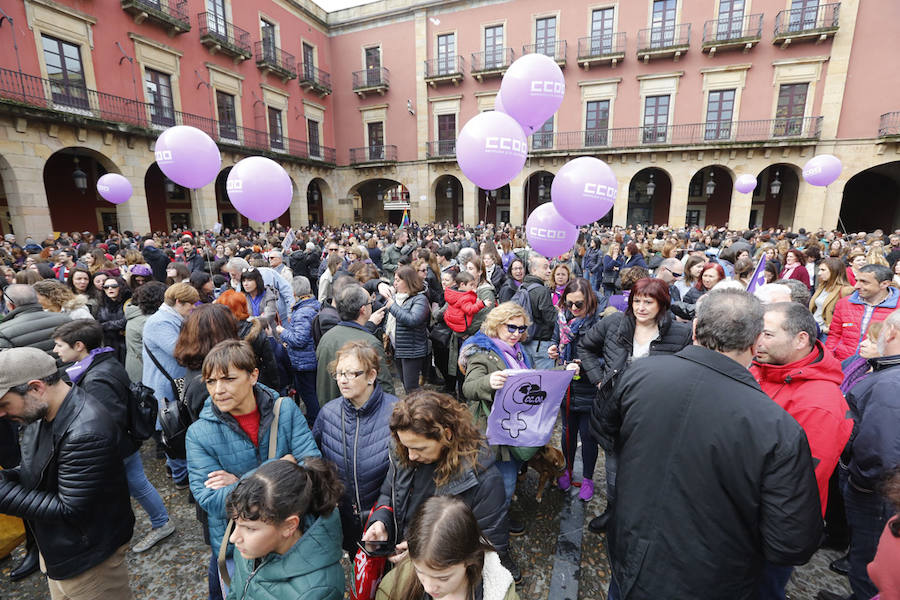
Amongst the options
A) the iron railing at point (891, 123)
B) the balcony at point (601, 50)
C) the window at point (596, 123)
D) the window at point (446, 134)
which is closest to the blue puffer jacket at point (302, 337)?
the window at point (596, 123)

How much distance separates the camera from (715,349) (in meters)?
1.55

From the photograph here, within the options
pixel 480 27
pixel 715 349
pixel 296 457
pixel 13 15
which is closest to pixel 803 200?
pixel 480 27

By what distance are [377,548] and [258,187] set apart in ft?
15.4

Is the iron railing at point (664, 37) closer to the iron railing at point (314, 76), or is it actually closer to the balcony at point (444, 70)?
the balcony at point (444, 70)

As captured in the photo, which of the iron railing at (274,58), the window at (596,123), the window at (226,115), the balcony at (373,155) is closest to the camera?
the window at (226,115)

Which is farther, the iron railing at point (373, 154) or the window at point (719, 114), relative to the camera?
the iron railing at point (373, 154)

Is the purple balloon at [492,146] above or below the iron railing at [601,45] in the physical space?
below

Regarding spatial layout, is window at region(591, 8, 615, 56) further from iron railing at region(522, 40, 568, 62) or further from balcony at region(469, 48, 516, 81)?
balcony at region(469, 48, 516, 81)

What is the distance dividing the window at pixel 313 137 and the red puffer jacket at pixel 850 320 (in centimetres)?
2332

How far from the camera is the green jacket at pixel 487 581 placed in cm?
128

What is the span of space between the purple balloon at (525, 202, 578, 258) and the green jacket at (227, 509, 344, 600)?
4.67 meters

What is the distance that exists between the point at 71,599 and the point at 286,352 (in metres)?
2.20

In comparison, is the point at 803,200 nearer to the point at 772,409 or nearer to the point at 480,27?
the point at 480,27

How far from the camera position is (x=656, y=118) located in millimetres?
18453
